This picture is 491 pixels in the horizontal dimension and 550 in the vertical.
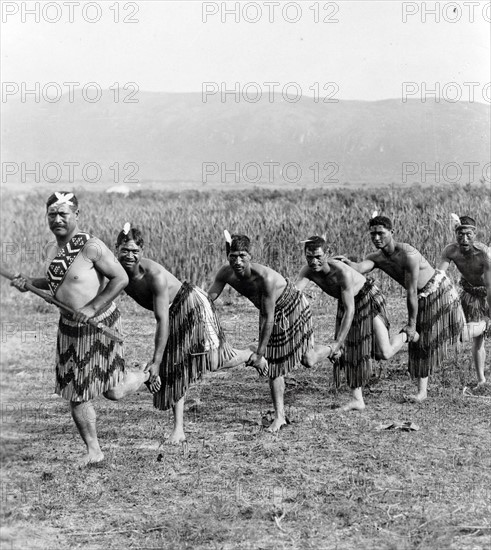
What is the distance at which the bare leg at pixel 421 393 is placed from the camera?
22.1ft

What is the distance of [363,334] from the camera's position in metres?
6.64

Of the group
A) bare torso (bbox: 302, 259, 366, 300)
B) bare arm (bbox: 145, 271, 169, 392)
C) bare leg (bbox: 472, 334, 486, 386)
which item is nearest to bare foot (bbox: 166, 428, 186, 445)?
bare arm (bbox: 145, 271, 169, 392)

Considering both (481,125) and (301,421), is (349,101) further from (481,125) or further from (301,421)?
(301,421)

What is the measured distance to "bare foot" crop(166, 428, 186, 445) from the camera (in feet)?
18.7

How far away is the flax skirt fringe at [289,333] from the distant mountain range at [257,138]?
7527 cm

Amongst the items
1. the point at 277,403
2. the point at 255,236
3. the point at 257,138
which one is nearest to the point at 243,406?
the point at 277,403

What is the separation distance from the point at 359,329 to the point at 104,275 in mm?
2461

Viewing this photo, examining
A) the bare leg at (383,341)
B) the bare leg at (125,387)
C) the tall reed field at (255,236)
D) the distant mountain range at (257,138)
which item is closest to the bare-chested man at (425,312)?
the bare leg at (383,341)

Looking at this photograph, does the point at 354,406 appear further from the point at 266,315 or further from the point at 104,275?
the point at 104,275

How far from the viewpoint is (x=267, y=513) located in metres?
4.29

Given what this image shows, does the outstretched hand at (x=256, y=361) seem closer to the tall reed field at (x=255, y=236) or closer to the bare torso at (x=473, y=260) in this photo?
the bare torso at (x=473, y=260)

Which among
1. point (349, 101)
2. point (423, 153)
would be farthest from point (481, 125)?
point (349, 101)

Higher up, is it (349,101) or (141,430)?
(349,101)

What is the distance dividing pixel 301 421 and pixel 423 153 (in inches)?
3744
